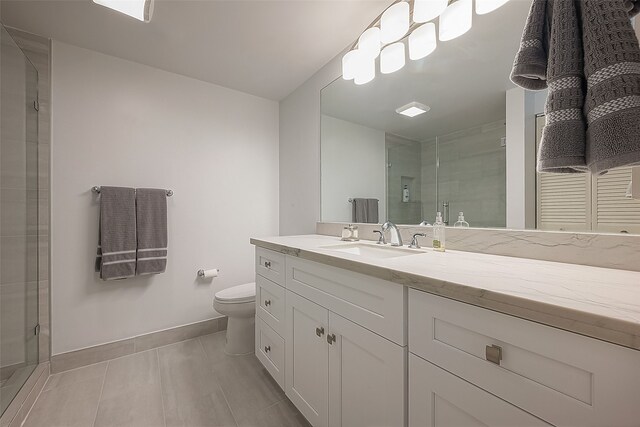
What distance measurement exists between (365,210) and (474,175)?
741 millimetres

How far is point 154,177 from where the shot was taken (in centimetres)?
196

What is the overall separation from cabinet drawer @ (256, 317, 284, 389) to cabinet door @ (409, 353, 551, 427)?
813 millimetres

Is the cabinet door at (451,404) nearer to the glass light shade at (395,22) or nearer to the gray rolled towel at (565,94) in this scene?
the gray rolled towel at (565,94)

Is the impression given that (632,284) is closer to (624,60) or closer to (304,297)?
(624,60)

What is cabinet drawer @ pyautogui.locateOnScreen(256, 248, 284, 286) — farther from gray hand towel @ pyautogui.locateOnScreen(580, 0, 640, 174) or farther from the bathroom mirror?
gray hand towel @ pyautogui.locateOnScreen(580, 0, 640, 174)

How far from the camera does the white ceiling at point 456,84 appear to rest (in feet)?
3.47

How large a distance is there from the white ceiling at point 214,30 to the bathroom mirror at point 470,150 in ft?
1.18

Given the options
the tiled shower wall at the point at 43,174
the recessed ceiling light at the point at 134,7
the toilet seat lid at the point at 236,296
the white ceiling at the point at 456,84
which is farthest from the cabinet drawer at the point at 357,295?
the tiled shower wall at the point at 43,174

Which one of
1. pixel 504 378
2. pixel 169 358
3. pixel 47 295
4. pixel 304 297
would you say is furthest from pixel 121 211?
pixel 504 378

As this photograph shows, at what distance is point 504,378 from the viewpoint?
519 mm

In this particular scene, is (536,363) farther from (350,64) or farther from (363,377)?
(350,64)

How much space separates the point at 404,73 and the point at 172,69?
1.77m

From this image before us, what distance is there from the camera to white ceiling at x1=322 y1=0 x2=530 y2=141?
3.47 ft

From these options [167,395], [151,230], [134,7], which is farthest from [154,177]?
[167,395]
